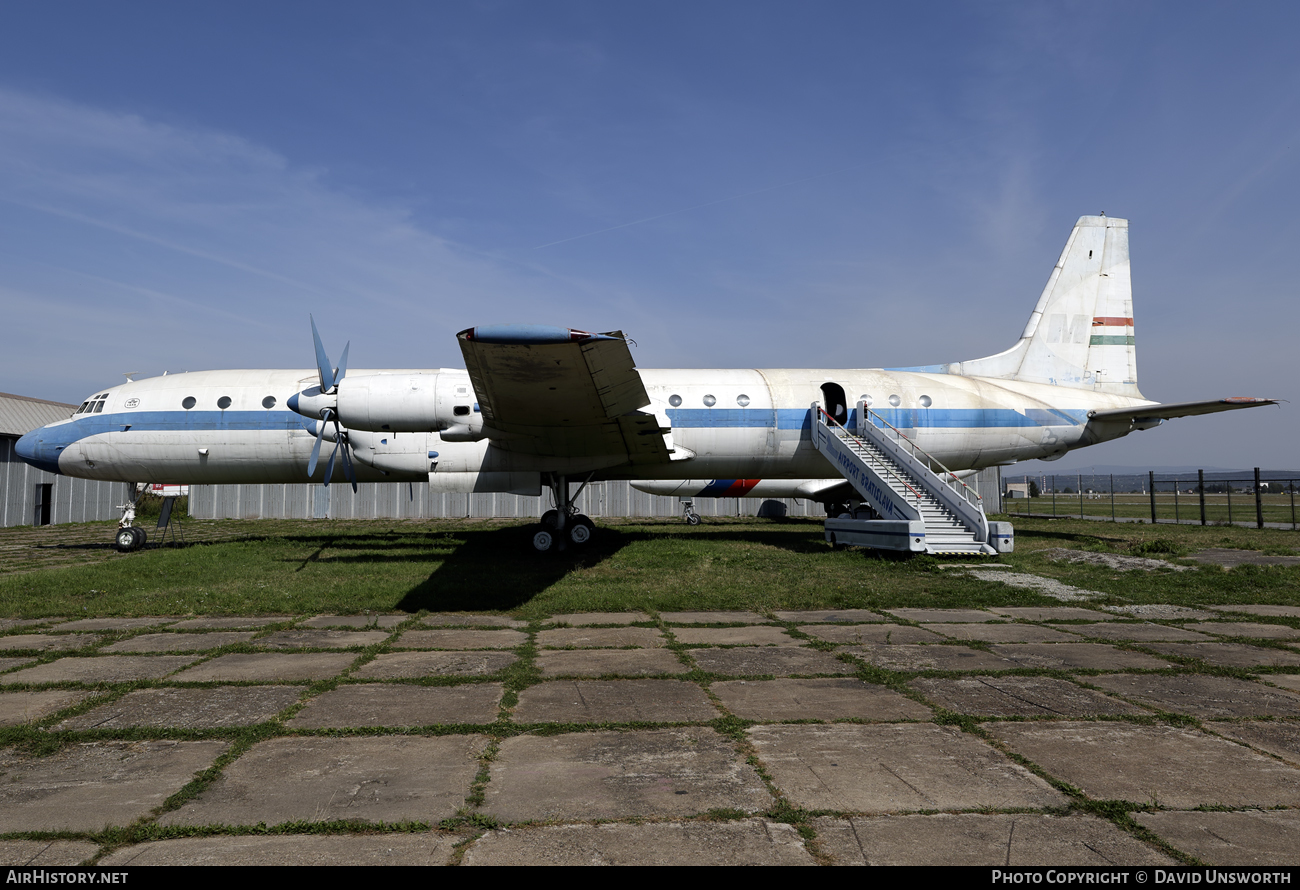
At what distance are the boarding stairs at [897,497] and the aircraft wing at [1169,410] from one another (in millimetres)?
4557

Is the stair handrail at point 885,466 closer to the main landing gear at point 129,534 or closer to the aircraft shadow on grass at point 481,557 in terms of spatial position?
the aircraft shadow on grass at point 481,557

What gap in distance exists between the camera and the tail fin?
20766 mm

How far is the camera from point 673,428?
1820 centimetres

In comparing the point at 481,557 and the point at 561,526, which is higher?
the point at 561,526

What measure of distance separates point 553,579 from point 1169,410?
15.7 meters

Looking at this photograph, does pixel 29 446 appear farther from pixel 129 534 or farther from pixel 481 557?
pixel 481 557

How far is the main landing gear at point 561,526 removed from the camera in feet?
54.4

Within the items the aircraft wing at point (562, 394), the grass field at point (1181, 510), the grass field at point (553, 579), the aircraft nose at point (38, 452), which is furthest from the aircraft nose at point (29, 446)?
the grass field at point (1181, 510)

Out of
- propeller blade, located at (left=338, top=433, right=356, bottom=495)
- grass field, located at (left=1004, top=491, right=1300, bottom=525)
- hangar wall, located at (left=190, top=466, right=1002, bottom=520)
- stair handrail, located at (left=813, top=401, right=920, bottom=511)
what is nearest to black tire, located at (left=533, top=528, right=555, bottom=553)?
propeller blade, located at (left=338, top=433, right=356, bottom=495)

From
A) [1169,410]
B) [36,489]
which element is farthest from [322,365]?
[36,489]

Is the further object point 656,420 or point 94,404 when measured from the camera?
point 94,404

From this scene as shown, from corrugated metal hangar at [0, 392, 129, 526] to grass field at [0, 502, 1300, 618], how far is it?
1740 centimetres

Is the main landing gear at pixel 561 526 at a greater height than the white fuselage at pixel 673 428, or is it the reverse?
the white fuselage at pixel 673 428

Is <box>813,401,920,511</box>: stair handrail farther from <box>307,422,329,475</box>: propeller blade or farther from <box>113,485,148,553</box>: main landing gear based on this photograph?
<box>113,485,148,553</box>: main landing gear
